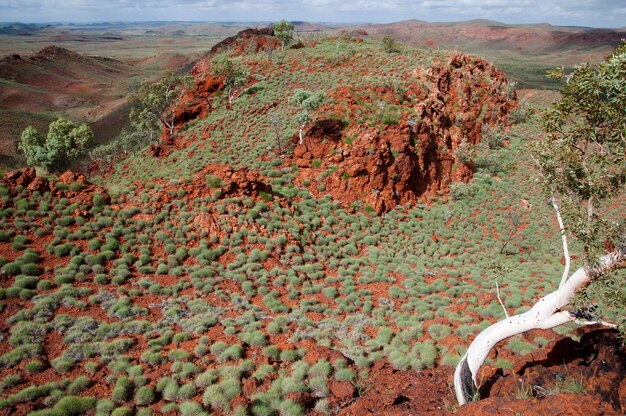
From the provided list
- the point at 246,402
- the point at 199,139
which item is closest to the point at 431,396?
the point at 246,402

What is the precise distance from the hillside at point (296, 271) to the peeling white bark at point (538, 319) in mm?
678

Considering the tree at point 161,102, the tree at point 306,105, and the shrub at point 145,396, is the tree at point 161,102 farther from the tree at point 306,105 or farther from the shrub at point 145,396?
the shrub at point 145,396

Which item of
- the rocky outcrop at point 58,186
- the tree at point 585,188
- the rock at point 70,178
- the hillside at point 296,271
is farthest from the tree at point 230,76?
the tree at point 585,188

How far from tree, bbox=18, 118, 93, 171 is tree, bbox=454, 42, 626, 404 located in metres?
39.1

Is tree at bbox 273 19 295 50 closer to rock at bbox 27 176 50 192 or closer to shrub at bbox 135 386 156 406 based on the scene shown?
rock at bbox 27 176 50 192

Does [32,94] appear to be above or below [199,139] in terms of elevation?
above

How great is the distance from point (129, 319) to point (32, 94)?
378ft

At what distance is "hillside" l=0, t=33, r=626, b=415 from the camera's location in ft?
30.0

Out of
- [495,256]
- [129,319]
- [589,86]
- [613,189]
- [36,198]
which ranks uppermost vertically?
[589,86]

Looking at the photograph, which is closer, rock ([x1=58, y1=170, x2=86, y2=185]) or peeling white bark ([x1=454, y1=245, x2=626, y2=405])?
peeling white bark ([x1=454, y1=245, x2=626, y2=405])

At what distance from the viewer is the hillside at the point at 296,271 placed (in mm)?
9156

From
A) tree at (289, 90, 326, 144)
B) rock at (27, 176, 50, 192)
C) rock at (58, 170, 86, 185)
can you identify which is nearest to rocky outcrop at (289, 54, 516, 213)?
tree at (289, 90, 326, 144)

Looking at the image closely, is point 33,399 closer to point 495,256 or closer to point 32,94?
point 495,256

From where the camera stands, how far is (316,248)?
19.6m
